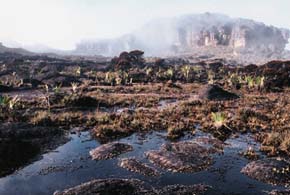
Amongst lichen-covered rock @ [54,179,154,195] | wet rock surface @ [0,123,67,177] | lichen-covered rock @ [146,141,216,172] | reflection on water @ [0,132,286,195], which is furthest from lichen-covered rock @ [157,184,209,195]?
wet rock surface @ [0,123,67,177]

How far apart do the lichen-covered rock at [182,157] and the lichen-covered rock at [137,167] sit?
0.82 meters

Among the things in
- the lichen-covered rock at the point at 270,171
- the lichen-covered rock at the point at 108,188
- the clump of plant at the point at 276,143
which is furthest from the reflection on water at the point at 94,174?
the clump of plant at the point at 276,143

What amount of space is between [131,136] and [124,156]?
5.01m

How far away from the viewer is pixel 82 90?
53031 millimetres

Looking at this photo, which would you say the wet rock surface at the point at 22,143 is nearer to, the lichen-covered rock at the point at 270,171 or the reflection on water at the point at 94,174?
the reflection on water at the point at 94,174

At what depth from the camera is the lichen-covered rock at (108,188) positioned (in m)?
15.7

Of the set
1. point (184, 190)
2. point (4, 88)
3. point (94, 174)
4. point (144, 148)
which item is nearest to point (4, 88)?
point (4, 88)

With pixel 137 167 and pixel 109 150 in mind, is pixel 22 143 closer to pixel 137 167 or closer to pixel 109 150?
pixel 109 150

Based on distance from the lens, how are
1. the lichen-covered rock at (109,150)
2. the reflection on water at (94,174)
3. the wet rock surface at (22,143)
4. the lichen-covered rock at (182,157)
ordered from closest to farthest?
the reflection on water at (94,174), the lichen-covered rock at (182,157), the wet rock surface at (22,143), the lichen-covered rock at (109,150)

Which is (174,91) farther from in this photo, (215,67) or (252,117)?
(215,67)

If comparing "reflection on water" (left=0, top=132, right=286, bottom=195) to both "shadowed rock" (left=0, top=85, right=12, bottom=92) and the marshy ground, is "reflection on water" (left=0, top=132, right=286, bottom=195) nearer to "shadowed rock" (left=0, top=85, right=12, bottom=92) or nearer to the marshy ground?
the marshy ground

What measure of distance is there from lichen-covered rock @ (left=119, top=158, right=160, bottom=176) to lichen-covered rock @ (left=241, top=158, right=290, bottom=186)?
432cm

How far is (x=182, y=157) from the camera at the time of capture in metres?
20.5

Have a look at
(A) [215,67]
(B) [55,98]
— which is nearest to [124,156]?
(B) [55,98]
